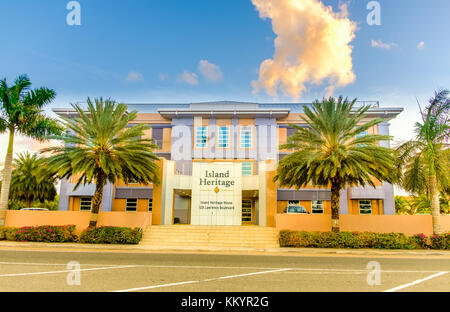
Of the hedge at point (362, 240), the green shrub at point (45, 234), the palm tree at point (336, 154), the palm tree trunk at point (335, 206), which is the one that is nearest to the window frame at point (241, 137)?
the palm tree at point (336, 154)

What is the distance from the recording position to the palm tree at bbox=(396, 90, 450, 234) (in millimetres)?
20266

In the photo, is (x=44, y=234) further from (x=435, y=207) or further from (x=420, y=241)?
(x=435, y=207)

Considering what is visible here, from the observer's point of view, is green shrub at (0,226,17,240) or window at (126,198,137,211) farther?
window at (126,198,137,211)

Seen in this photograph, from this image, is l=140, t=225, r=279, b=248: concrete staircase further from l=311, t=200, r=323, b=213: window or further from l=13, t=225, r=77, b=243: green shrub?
l=311, t=200, r=323, b=213: window

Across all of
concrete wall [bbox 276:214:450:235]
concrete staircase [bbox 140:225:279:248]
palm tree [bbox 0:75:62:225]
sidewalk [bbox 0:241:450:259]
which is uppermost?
palm tree [bbox 0:75:62:225]

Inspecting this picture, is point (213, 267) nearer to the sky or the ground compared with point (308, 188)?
nearer to the ground

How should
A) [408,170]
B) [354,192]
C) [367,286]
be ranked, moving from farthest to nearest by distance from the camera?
[354,192] < [408,170] < [367,286]

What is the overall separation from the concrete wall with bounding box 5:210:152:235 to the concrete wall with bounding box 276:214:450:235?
977cm

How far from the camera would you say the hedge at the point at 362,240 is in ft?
63.3

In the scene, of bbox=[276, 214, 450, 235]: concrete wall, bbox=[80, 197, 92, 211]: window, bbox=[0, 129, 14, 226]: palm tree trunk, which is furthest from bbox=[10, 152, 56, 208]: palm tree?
bbox=[276, 214, 450, 235]: concrete wall

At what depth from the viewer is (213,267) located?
11.3m
